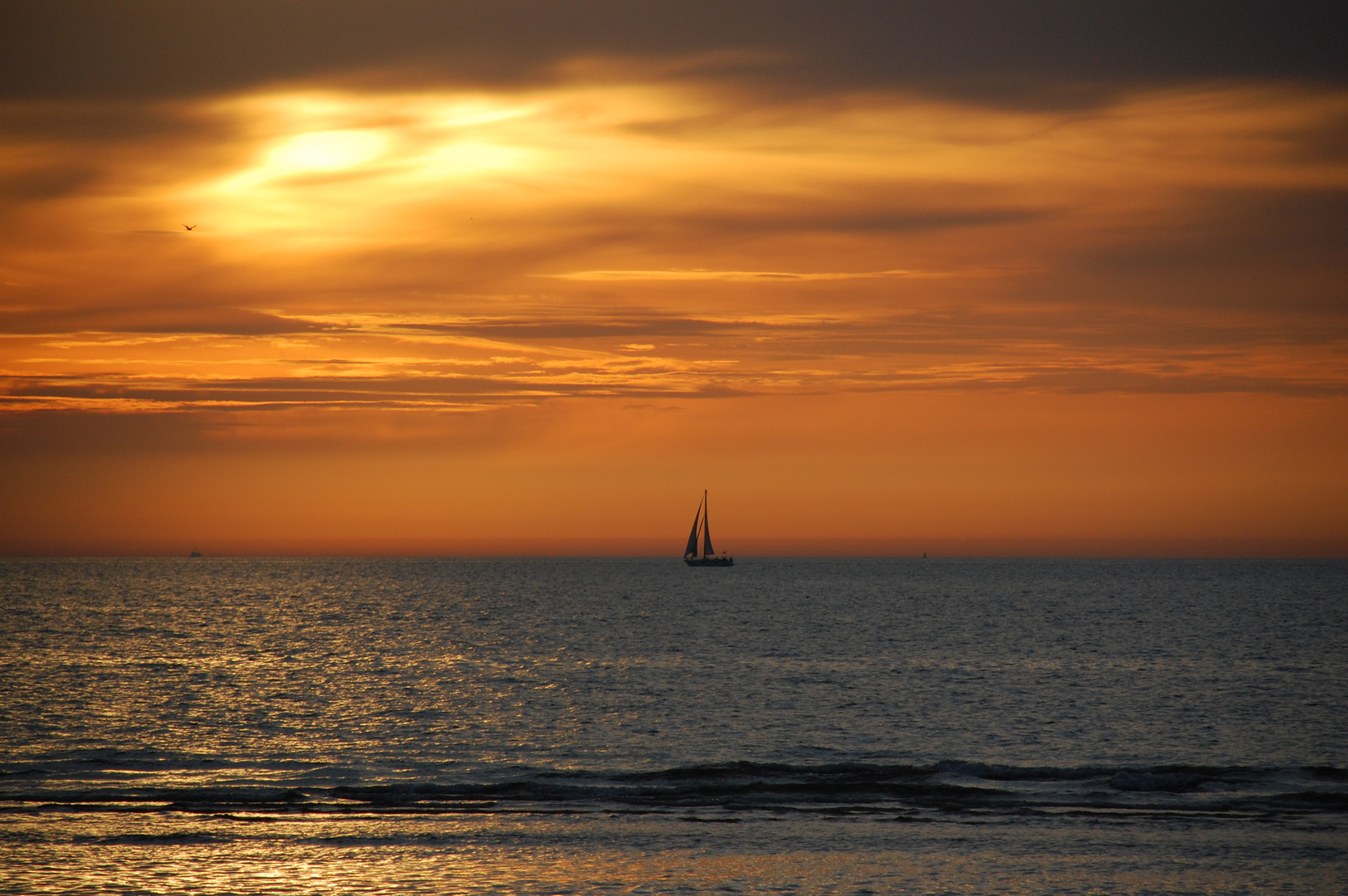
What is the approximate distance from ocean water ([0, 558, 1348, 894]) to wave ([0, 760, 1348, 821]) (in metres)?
0.16

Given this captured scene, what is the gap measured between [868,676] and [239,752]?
131 ft

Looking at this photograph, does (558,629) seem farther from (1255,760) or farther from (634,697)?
(1255,760)

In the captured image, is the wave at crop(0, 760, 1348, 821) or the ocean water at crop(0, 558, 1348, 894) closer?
the ocean water at crop(0, 558, 1348, 894)

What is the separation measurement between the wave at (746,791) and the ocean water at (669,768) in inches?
6.4

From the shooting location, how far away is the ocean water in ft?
85.5

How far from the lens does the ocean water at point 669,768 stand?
26.1 meters

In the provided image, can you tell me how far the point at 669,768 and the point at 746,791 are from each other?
4761mm

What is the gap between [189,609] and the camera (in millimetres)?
141875

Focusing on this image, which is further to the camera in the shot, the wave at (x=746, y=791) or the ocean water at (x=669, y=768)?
the wave at (x=746, y=791)

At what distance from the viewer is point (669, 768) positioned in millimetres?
39344

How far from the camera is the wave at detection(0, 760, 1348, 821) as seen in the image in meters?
32.9

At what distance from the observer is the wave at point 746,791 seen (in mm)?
32875

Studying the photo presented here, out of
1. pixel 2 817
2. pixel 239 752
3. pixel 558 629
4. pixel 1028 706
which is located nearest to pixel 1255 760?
pixel 1028 706

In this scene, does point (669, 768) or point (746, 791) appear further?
point (669, 768)
